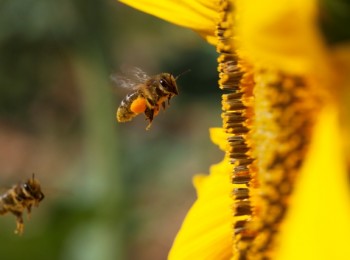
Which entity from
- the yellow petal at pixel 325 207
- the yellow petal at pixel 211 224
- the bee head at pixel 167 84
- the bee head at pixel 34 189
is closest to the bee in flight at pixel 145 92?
the bee head at pixel 167 84

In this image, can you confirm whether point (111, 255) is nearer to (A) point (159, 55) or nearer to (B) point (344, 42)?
(A) point (159, 55)

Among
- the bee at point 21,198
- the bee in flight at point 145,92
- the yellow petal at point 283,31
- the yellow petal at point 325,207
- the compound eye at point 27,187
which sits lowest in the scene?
the yellow petal at point 325,207

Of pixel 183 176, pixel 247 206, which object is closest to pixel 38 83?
pixel 183 176

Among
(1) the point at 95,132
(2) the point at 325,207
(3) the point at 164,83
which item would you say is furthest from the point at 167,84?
(1) the point at 95,132

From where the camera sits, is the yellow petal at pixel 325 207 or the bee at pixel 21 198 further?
the bee at pixel 21 198

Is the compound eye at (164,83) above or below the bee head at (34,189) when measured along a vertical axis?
above

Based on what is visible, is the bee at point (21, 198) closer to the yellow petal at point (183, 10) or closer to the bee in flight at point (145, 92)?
the bee in flight at point (145, 92)
